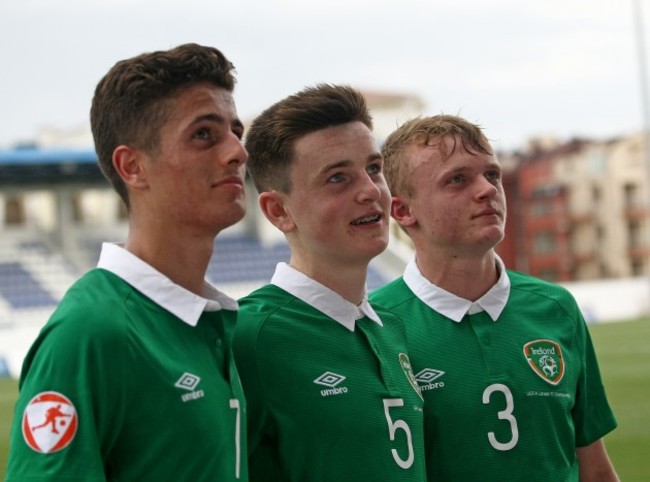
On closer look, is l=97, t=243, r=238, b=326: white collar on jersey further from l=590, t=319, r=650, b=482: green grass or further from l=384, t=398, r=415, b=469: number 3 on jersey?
l=590, t=319, r=650, b=482: green grass

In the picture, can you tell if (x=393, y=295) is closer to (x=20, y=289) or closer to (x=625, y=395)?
(x=625, y=395)

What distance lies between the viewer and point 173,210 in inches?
78.5

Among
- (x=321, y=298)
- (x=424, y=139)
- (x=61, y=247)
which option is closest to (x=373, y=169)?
(x=321, y=298)

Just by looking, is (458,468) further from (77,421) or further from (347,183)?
(77,421)

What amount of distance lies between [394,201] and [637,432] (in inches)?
267

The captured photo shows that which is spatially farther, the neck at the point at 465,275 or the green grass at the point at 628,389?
the green grass at the point at 628,389

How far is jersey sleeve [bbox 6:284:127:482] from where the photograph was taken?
Result: 1.73m

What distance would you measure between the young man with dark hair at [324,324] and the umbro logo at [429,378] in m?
0.12

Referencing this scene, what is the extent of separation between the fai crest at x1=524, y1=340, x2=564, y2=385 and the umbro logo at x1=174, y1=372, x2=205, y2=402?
1.11 meters

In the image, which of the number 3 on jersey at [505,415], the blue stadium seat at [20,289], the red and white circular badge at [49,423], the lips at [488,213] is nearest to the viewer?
the red and white circular badge at [49,423]

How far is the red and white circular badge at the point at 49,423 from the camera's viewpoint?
5.67 feet

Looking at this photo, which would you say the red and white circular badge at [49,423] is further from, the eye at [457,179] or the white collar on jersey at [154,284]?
the eye at [457,179]

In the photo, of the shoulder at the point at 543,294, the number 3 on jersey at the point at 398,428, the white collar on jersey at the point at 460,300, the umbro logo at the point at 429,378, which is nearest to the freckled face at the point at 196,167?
the number 3 on jersey at the point at 398,428

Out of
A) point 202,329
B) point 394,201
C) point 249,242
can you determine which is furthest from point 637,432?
point 249,242
